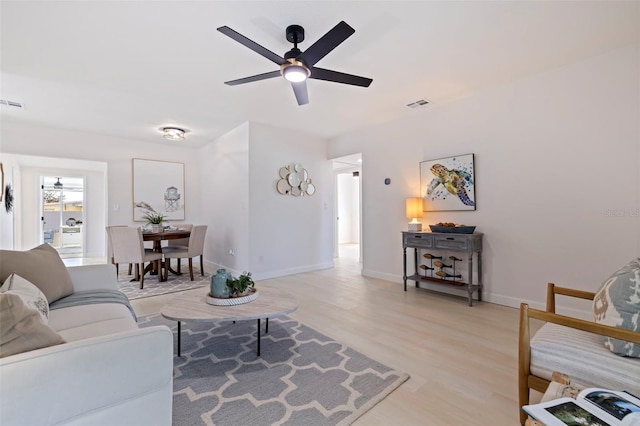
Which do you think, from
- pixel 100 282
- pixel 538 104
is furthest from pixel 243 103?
pixel 538 104

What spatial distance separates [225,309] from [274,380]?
2.02 feet

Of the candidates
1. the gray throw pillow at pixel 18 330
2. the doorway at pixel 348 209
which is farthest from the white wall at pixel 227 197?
the doorway at pixel 348 209

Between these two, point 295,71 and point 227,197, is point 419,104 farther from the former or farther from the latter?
point 227,197

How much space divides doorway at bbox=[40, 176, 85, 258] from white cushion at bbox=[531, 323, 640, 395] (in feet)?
28.1

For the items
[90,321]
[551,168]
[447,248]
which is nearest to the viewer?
[90,321]

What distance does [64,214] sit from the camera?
7.13m

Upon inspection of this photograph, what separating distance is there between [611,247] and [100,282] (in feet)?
15.2

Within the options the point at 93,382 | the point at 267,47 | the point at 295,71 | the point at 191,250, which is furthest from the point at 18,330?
the point at 191,250

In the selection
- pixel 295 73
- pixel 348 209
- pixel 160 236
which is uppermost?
pixel 295 73

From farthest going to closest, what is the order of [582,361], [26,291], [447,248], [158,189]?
[158,189] → [447,248] → [26,291] → [582,361]

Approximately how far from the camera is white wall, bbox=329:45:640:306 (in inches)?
104

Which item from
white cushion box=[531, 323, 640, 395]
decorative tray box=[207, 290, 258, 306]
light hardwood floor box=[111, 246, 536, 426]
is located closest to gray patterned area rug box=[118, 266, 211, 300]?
light hardwood floor box=[111, 246, 536, 426]

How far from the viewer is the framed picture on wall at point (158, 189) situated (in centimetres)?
580

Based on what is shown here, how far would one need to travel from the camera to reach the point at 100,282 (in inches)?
95.9
